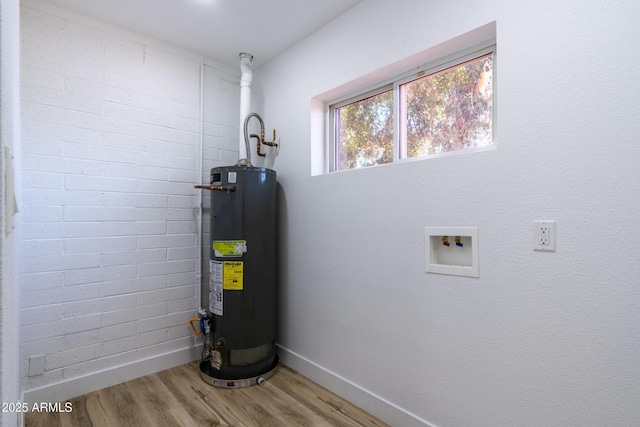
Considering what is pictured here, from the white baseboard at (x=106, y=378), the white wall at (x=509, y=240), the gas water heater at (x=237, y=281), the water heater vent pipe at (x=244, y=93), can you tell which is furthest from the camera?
the water heater vent pipe at (x=244, y=93)

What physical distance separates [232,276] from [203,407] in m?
0.82

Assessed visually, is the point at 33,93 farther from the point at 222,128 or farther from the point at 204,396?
the point at 204,396

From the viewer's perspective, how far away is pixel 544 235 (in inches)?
51.6

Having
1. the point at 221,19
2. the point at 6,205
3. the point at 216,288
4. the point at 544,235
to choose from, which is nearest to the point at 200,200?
the point at 216,288

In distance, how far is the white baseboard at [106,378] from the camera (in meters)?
2.01

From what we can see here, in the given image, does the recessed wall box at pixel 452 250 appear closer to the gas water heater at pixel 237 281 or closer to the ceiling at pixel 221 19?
the gas water heater at pixel 237 281

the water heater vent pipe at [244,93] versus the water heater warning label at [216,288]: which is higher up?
the water heater vent pipe at [244,93]

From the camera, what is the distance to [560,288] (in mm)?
1272

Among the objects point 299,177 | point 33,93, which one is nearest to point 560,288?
point 299,177

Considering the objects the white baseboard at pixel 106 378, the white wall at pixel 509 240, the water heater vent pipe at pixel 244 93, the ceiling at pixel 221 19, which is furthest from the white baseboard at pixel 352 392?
the ceiling at pixel 221 19

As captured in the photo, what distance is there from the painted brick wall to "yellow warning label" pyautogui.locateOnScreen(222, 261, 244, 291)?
0.54m

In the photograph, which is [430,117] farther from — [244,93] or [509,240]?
[244,93]

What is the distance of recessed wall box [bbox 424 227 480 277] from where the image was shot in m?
1.53

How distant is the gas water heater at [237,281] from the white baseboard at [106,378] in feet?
1.09
